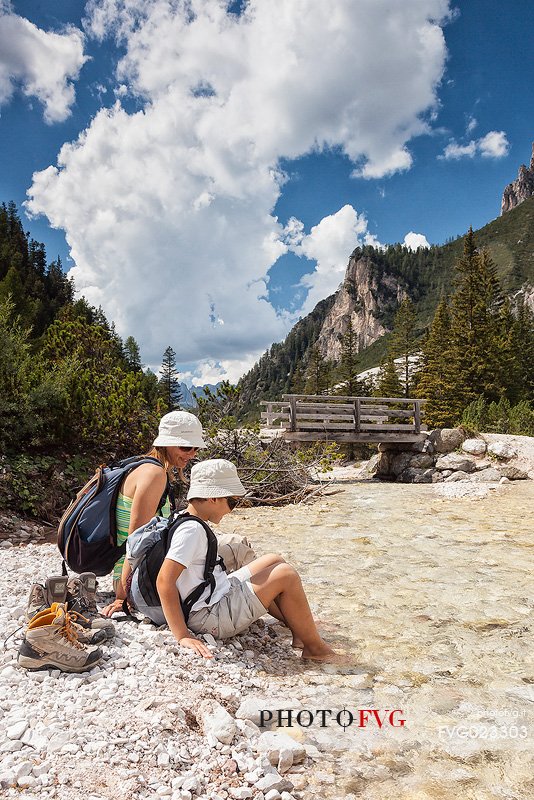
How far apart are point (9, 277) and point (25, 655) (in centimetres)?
3118

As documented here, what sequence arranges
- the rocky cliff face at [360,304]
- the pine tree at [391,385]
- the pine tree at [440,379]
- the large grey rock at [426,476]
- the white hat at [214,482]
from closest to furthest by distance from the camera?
the white hat at [214,482], the large grey rock at [426,476], the pine tree at [440,379], the pine tree at [391,385], the rocky cliff face at [360,304]

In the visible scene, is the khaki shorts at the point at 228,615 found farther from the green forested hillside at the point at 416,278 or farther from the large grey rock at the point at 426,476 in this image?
the green forested hillside at the point at 416,278

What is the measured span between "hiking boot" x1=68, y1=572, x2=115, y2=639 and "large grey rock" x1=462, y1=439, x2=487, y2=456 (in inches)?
565

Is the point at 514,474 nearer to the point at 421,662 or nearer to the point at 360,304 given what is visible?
the point at 421,662

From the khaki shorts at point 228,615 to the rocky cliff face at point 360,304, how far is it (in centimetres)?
15355

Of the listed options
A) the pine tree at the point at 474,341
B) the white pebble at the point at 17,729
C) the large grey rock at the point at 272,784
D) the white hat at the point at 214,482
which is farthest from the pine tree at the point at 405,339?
the white pebble at the point at 17,729

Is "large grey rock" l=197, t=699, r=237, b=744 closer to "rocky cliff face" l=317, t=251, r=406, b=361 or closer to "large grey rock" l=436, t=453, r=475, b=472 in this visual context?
"large grey rock" l=436, t=453, r=475, b=472

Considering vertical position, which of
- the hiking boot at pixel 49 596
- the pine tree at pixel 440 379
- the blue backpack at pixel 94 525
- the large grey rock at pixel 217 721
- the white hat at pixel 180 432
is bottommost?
the large grey rock at pixel 217 721

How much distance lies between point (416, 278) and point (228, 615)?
168 m

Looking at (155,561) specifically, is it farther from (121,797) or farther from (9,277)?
(9,277)

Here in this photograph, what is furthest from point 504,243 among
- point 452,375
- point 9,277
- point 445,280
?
point 9,277

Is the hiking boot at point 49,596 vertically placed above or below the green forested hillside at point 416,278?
below

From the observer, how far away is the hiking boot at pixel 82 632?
8.72 ft

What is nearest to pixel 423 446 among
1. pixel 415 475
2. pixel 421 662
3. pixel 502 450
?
pixel 415 475
